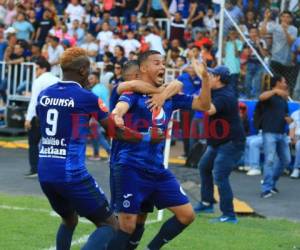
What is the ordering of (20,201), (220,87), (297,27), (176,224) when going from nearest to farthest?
(176,224) → (220,87) → (20,201) → (297,27)

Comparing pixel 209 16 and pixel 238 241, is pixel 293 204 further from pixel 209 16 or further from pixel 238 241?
pixel 209 16

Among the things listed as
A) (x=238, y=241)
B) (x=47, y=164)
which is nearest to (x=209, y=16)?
(x=238, y=241)

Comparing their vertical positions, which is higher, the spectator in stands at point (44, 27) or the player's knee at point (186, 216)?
the spectator in stands at point (44, 27)

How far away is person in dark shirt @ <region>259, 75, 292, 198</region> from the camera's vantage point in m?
14.2

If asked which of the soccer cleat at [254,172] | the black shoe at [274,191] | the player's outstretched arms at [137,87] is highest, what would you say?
the player's outstretched arms at [137,87]

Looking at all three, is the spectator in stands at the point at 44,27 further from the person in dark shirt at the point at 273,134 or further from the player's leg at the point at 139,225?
the player's leg at the point at 139,225

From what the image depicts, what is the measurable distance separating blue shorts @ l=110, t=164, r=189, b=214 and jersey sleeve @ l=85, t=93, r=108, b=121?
97 centimetres

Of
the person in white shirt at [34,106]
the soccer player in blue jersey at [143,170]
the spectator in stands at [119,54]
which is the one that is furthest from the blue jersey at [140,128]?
the spectator in stands at [119,54]

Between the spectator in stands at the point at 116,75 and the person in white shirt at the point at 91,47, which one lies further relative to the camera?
the person in white shirt at the point at 91,47

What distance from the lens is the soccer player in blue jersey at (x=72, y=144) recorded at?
24.4ft

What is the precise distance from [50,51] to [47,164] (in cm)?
1464

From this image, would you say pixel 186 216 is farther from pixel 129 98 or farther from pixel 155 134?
pixel 129 98

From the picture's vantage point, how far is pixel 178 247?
9555 millimetres

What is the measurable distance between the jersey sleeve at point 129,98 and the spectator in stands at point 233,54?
1042 cm
